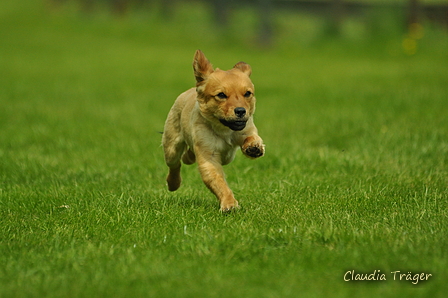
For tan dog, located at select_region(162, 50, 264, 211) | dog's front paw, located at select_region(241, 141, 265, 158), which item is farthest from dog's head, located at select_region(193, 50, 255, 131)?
dog's front paw, located at select_region(241, 141, 265, 158)

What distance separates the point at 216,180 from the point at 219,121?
48cm

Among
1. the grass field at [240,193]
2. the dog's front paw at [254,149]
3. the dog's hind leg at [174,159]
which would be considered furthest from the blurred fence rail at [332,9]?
the dog's front paw at [254,149]

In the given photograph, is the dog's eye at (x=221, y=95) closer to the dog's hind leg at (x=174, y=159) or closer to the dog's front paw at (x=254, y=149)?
the dog's front paw at (x=254, y=149)

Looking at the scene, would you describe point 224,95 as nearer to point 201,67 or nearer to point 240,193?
point 201,67

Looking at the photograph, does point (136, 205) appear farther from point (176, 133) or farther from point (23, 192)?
point (23, 192)

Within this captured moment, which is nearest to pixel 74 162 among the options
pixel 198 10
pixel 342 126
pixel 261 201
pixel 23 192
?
pixel 23 192

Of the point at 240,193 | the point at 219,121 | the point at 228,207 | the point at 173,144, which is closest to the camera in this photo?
the point at 228,207

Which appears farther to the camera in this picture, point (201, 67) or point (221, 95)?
point (201, 67)

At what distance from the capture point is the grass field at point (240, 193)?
388cm

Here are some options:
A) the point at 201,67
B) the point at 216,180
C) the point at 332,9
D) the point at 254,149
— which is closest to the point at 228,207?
the point at 216,180

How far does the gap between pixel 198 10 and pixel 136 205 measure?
22.6 meters

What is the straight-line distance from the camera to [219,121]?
210 inches

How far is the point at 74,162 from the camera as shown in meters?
8.17

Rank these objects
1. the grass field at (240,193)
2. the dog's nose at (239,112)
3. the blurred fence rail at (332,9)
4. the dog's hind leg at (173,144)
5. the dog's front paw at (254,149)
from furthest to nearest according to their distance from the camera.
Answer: the blurred fence rail at (332,9)
the dog's hind leg at (173,144)
the dog's front paw at (254,149)
the dog's nose at (239,112)
the grass field at (240,193)
